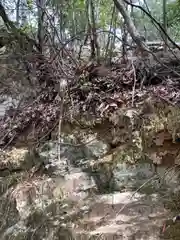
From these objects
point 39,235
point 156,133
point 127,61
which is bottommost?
point 39,235

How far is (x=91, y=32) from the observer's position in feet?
11.5

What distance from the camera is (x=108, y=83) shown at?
2.61 metres

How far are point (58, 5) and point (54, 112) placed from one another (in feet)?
7.96

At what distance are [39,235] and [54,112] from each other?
1.11m

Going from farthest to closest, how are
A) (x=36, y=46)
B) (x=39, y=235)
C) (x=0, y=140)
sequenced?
(x=36, y=46) < (x=0, y=140) < (x=39, y=235)

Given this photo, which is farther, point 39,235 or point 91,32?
point 91,32

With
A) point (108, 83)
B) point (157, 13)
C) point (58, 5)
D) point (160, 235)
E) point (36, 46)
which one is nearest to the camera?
point (160, 235)

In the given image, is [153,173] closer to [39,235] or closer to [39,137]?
[39,235]

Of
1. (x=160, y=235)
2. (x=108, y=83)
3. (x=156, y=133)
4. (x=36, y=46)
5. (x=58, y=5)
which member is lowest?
(x=160, y=235)

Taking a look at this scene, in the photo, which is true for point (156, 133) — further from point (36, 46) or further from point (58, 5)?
point (58, 5)

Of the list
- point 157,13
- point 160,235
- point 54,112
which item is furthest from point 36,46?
point 157,13

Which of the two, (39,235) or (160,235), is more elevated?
(160,235)

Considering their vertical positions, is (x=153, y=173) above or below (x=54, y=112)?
below

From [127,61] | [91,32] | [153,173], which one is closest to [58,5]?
[91,32]
